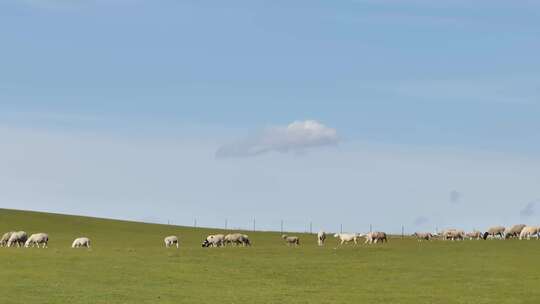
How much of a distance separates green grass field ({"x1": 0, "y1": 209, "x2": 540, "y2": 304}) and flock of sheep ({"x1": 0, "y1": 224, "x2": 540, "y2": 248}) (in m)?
8.76

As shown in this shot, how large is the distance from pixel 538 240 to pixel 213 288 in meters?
41.3

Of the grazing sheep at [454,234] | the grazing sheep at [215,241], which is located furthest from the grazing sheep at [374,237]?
the grazing sheep at [215,241]

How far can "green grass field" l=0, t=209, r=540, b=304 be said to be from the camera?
3834cm

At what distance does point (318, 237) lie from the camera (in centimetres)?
7906

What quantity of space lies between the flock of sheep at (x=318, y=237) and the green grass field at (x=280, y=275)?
8758 mm

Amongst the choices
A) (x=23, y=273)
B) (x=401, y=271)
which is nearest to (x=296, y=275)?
(x=401, y=271)

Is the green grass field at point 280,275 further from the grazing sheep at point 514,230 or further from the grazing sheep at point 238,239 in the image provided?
the grazing sheep at point 514,230

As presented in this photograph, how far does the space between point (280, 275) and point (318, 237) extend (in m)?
31.9

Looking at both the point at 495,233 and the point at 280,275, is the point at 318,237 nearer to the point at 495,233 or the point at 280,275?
the point at 495,233

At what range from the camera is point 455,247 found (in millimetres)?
66500

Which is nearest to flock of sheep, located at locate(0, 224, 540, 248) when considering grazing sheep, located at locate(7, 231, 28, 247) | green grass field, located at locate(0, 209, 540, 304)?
grazing sheep, located at locate(7, 231, 28, 247)

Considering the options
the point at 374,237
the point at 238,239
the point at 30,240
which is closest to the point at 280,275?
the point at 238,239

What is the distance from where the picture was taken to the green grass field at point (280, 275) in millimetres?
38344

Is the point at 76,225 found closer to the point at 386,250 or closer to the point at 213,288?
the point at 386,250
